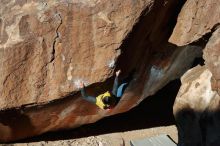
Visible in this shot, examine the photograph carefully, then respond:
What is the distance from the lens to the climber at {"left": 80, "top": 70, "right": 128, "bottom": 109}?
561cm

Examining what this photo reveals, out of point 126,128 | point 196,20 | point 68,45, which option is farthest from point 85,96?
point 126,128

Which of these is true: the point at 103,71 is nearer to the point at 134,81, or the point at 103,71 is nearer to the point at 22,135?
the point at 134,81

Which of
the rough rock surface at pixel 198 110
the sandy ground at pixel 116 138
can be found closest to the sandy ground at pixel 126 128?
the sandy ground at pixel 116 138

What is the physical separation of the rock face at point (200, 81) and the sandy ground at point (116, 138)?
2.63 ft

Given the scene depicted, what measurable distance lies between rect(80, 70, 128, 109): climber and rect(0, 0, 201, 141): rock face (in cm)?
11

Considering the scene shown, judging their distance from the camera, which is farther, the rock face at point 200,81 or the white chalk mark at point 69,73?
the white chalk mark at point 69,73

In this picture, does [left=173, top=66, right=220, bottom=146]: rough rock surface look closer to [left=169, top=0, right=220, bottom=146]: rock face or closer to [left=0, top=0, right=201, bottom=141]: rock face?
[left=169, top=0, right=220, bottom=146]: rock face

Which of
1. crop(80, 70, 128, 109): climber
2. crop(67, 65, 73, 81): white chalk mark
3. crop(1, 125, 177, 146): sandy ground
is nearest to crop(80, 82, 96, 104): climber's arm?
crop(80, 70, 128, 109): climber

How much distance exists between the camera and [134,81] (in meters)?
6.16

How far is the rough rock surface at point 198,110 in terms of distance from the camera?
5.72m

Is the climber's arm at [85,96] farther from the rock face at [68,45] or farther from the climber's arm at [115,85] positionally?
the climber's arm at [115,85]

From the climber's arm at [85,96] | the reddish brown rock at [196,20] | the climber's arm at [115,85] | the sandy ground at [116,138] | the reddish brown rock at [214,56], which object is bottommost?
the sandy ground at [116,138]

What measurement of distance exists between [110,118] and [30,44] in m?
2.12

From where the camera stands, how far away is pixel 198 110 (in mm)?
5988
